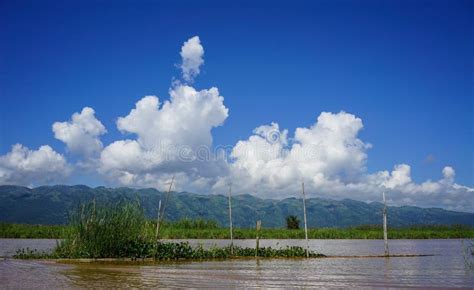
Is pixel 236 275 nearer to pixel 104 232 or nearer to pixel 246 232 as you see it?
pixel 104 232

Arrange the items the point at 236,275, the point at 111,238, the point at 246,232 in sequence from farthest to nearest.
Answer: the point at 246,232, the point at 111,238, the point at 236,275

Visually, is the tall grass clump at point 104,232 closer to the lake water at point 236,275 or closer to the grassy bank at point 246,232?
the lake water at point 236,275

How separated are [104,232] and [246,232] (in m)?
28.7

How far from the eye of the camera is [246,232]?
156 ft

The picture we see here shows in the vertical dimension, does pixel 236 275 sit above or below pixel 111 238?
below

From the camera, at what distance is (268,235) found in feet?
154

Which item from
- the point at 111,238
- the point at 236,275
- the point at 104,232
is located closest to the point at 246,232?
the point at 111,238

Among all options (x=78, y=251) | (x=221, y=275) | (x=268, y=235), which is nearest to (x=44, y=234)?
(x=268, y=235)

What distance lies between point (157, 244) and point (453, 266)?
464 inches

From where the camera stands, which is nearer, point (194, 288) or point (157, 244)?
point (194, 288)

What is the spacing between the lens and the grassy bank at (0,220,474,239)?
41531mm

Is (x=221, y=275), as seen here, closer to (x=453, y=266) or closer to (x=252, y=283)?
(x=252, y=283)

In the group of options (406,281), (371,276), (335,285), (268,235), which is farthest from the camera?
(268,235)

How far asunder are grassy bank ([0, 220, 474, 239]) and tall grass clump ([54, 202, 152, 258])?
61.4 ft
